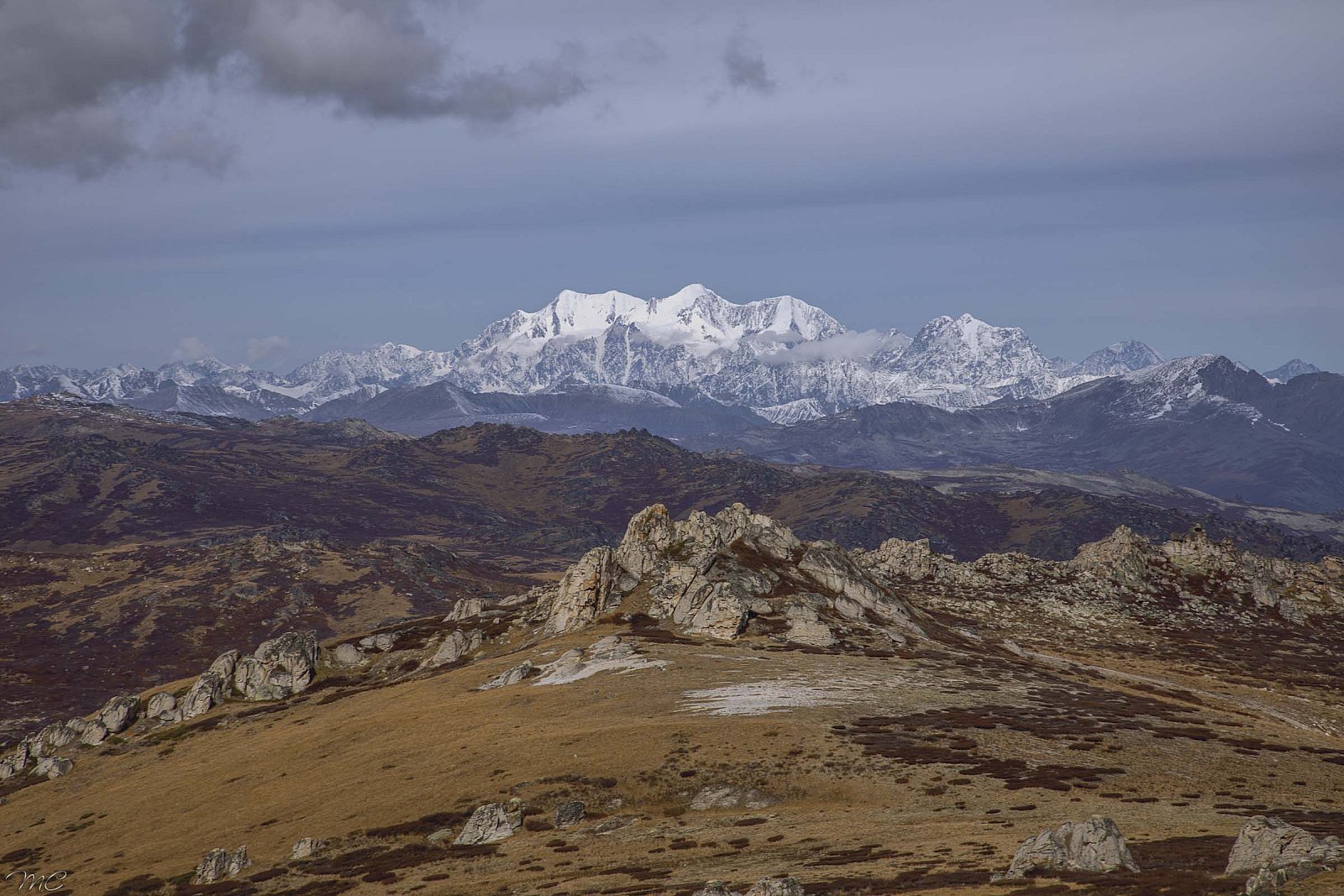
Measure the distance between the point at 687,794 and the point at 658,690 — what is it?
95.0ft

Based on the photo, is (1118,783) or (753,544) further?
(753,544)

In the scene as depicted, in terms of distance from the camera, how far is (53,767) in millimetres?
127062

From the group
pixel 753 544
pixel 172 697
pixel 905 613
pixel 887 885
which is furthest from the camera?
pixel 753 544

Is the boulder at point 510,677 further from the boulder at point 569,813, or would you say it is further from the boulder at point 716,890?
the boulder at point 716,890

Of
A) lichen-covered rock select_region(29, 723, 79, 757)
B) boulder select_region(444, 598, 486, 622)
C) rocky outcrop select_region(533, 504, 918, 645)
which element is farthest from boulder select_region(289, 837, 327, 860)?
boulder select_region(444, 598, 486, 622)

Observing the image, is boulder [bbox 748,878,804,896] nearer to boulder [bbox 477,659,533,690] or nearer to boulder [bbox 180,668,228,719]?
boulder [bbox 477,659,533,690]

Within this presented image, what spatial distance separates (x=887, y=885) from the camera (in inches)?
1983

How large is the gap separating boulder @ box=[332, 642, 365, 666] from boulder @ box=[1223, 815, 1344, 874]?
138 metres

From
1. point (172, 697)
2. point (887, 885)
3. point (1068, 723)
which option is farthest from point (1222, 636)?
point (172, 697)

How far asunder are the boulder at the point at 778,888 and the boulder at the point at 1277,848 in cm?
2007

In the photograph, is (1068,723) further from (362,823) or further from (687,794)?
(362,823)

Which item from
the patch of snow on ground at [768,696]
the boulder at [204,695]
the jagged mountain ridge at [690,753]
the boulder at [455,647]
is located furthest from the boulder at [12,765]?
the patch of snow on ground at [768,696]

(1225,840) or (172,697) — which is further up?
(1225,840)

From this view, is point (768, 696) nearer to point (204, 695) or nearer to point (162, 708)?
point (204, 695)
